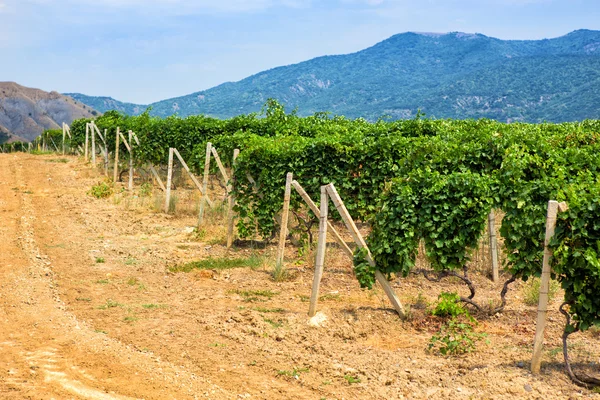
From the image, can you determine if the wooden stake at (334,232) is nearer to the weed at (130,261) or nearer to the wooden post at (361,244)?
the wooden post at (361,244)

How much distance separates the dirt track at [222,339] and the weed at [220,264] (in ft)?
0.96

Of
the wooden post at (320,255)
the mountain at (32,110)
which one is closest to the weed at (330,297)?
the wooden post at (320,255)

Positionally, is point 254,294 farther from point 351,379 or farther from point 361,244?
point 351,379

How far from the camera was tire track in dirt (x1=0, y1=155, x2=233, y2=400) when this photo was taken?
630 cm

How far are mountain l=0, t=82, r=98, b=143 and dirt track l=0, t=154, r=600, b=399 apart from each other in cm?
16194

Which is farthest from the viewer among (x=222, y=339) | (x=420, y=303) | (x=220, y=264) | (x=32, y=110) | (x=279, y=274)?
(x=32, y=110)

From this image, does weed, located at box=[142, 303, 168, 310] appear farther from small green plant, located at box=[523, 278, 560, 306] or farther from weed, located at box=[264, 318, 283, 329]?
small green plant, located at box=[523, 278, 560, 306]

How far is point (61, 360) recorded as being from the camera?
7059mm

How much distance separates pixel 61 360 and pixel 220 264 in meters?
4.98

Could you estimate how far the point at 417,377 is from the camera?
6672 mm

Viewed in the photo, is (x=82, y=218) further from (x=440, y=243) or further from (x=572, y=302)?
(x=572, y=302)

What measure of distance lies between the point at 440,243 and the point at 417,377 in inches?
84.3

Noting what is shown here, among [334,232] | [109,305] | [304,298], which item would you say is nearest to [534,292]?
[334,232]

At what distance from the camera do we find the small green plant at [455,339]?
7.32 metres
